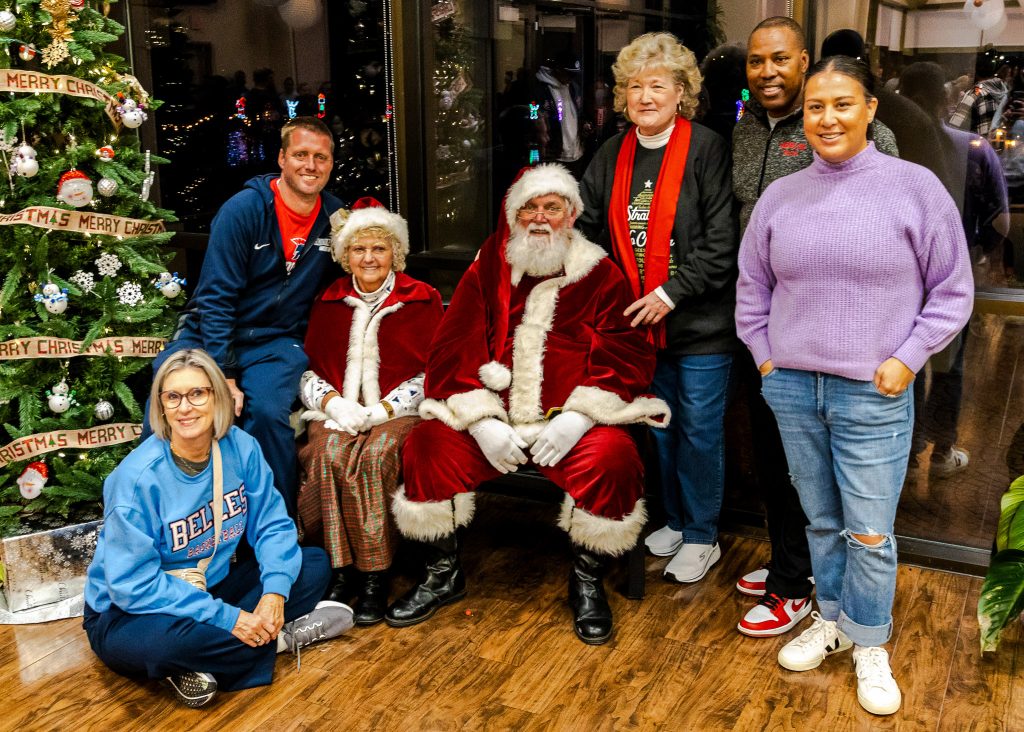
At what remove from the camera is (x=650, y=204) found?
321 centimetres

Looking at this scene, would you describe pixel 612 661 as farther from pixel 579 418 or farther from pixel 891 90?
pixel 891 90

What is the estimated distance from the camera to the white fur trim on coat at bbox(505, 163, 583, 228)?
10.4 feet

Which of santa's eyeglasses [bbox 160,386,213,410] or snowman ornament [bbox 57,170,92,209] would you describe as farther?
snowman ornament [bbox 57,170,92,209]

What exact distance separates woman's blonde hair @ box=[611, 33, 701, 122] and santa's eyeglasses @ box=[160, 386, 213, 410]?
62.5 inches

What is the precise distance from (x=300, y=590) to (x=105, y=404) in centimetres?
96

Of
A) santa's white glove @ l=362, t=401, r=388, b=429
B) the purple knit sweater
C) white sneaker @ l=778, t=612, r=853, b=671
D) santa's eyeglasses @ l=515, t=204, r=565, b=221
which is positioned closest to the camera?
the purple knit sweater

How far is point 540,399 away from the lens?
3.21 m

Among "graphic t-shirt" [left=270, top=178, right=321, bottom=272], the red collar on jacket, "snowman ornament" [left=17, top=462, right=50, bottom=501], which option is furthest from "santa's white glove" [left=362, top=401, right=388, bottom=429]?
"snowman ornament" [left=17, top=462, right=50, bottom=501]

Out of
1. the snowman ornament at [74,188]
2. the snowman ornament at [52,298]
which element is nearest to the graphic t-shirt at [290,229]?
the snowman ornament at [74,188]

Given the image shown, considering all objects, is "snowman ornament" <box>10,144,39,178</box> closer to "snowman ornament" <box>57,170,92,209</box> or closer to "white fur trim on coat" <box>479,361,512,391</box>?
"snowman ornament" <box>57,170,92,209</box>

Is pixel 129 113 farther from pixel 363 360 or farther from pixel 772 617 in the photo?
pixel 772 617

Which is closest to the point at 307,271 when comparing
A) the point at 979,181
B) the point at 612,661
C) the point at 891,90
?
the point at 612,661

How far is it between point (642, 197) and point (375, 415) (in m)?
1.11

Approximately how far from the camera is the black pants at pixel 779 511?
9.85 ft
